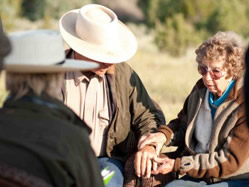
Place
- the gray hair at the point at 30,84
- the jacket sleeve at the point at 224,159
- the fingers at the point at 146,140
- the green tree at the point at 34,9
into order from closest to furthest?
1. the gray hair at the point at 30,84
2. the jacket sleeve at the point at 224,159
3. the fingers at the point at 146,140
4. the green tree at the point at 34,9

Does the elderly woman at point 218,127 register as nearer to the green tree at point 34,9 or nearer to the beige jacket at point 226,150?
the beige jacket at point 226,150

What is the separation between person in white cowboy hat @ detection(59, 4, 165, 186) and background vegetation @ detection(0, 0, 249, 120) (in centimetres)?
349

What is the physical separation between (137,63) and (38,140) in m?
16.0

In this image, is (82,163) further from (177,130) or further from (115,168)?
(177,130)

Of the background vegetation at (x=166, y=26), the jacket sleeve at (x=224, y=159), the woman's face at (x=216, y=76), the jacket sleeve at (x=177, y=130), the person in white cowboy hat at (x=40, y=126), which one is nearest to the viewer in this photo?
the person in white cowboy hat at (x=40, y=126)

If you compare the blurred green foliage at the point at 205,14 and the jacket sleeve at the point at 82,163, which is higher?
the jacket sleeve at the point at 82,163

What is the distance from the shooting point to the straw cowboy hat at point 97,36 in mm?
4574

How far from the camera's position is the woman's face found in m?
4.26

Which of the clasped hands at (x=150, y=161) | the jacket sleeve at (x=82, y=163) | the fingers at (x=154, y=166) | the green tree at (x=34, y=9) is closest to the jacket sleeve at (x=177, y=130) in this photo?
the clasped hands at (x=150, y=161)

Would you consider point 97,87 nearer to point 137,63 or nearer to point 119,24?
point 119,24

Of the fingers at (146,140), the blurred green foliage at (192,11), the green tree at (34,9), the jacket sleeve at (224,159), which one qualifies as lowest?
the green tree at (34,9)

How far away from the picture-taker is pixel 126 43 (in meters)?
4.86

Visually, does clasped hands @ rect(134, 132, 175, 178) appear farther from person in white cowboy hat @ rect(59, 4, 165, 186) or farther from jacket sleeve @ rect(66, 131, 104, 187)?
jacket sleeve @ rect(66, 131, 104, 187)

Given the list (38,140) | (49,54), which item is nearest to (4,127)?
(38,140)
